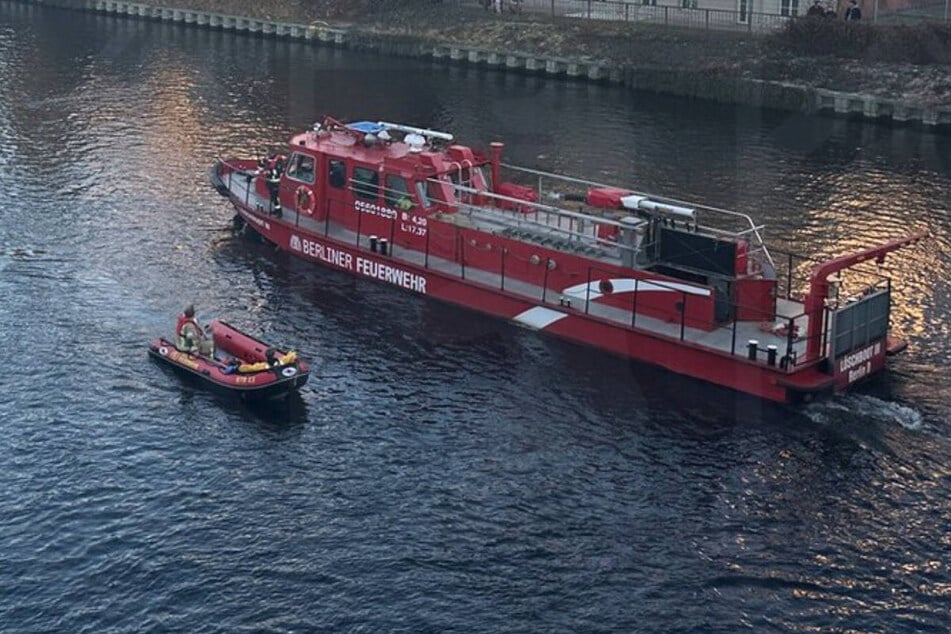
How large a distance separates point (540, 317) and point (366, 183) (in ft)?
30.6

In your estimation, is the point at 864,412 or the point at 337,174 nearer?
the point at 864,412

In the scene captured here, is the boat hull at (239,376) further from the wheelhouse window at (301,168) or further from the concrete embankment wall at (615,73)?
the concrete embankment wall at (615,73)

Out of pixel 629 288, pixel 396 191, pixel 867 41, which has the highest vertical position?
pixel 867 41

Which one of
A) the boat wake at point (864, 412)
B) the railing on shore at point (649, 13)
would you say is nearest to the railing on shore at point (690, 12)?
the railing on shore at point (649, 13)

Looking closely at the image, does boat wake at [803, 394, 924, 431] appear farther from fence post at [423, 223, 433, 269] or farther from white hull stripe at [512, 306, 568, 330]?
fence post at [423, 223, 433, 269]

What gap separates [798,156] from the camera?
68188 mm

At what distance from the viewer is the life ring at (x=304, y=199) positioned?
169ft

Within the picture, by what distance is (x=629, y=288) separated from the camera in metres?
43.2

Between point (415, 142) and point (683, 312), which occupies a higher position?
point (415, 142)

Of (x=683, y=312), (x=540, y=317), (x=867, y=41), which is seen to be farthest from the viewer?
(x=867, y=41)

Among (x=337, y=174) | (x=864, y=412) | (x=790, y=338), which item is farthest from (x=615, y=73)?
(x=864, y=412)

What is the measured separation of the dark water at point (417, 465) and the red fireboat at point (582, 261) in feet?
3.16

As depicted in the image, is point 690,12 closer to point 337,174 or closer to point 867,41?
point 867,41

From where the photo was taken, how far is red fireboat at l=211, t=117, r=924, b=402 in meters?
40.2
